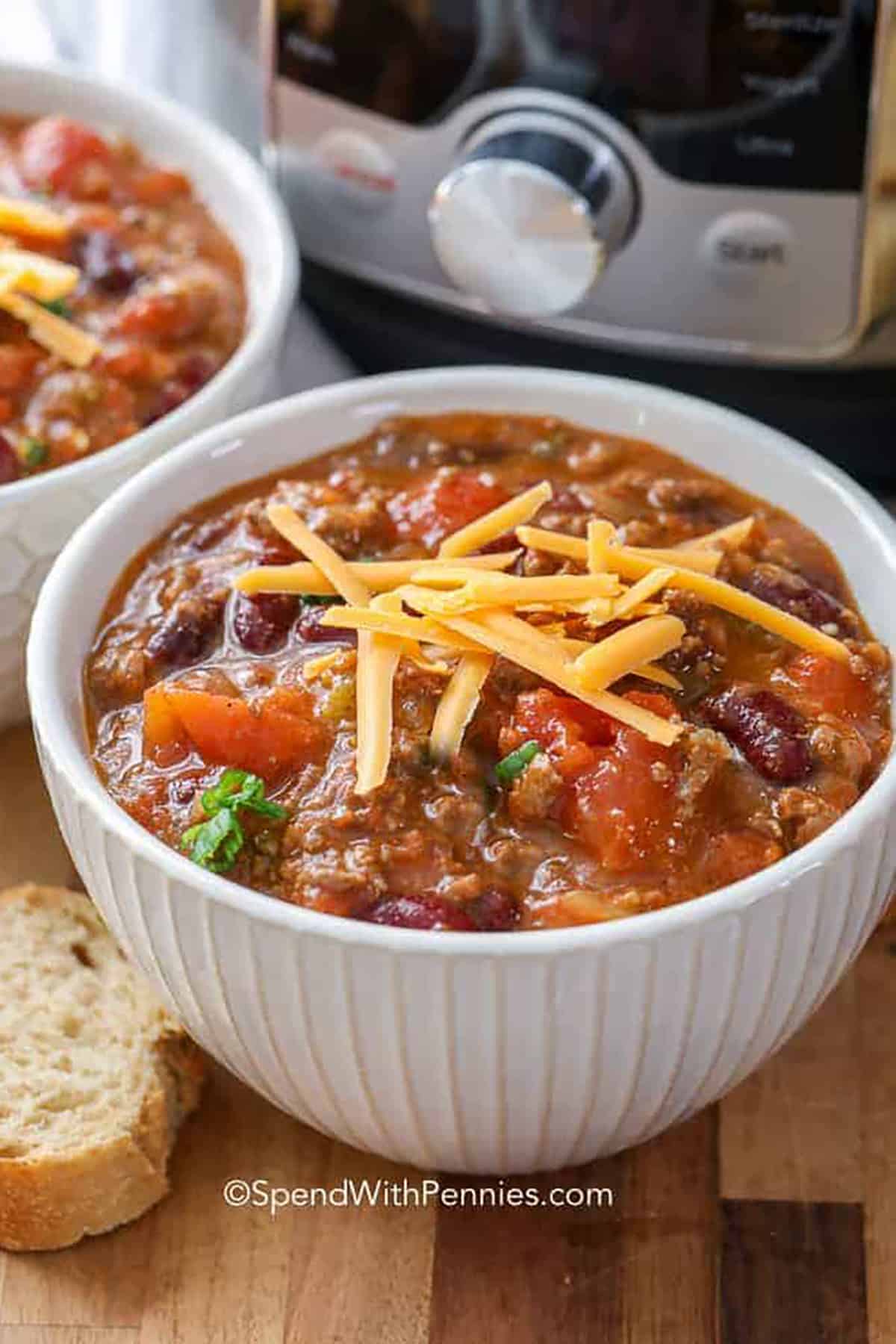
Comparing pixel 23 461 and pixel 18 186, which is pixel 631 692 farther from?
pixel 18 186

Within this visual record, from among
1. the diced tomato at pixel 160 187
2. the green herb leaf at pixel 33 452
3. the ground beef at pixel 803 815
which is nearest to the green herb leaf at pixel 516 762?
the ground beef at pixel 803 815

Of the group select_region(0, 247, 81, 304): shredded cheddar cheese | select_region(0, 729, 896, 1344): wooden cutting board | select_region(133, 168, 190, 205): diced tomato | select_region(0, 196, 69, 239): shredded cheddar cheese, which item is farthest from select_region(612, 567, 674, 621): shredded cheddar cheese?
select_region(133, 168, 190, 205): diced tomato

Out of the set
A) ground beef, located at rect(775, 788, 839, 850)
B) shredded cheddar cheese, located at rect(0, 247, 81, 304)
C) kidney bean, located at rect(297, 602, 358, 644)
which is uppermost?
ground beef, located at rect(775, 788, 839, 850)

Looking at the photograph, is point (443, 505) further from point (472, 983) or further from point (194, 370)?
point (472, 983)

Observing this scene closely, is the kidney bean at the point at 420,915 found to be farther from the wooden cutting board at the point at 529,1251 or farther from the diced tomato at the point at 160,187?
the diced tomato at the point at 160,187

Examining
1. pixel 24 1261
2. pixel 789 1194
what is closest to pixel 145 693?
pixel 24 1261

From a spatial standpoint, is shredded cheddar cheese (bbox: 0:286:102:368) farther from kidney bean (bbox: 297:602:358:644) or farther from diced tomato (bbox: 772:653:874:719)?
diced tomato (bbox: 772:653:874:719)

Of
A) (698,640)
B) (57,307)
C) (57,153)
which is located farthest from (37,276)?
(698,640)
